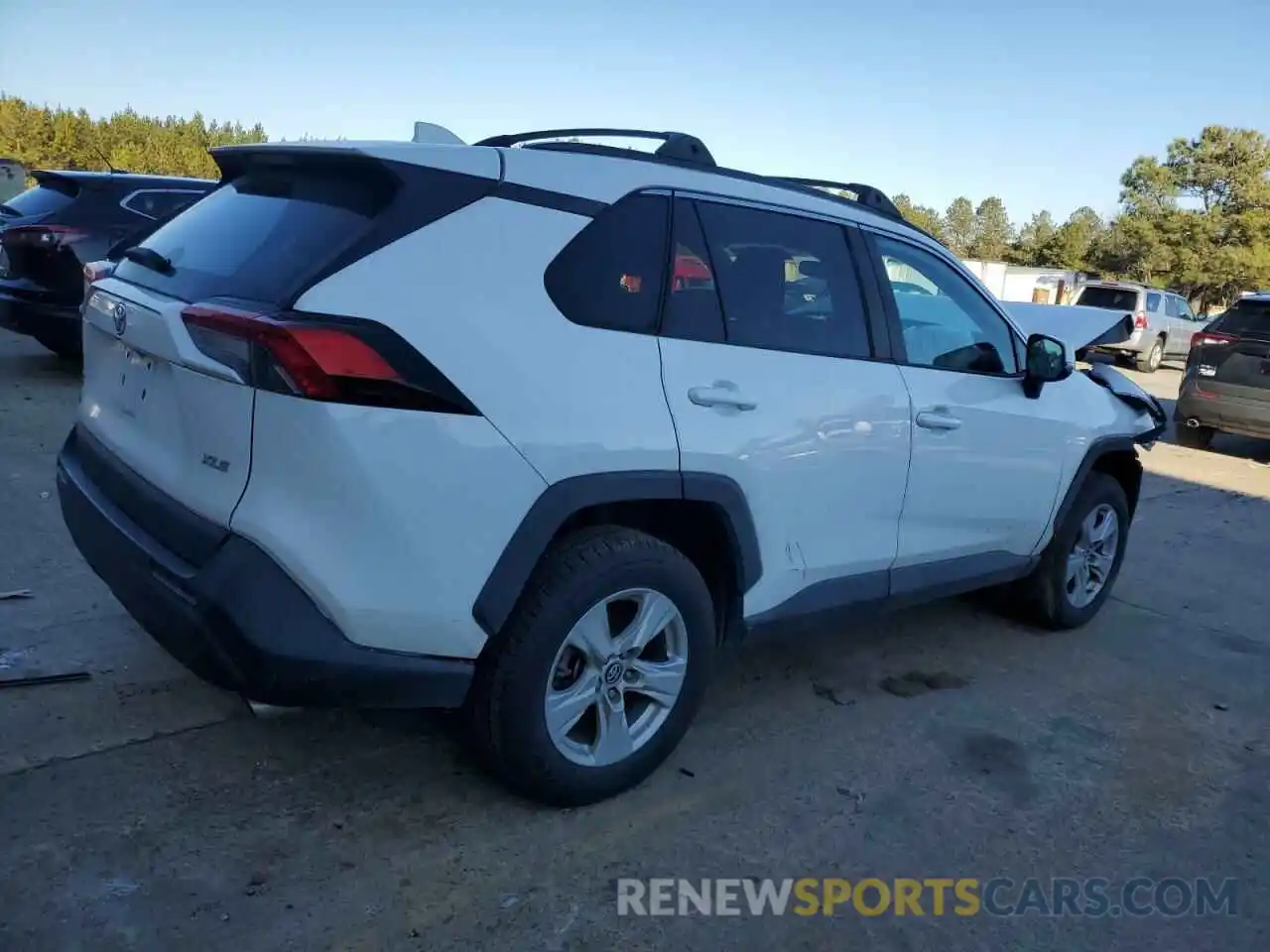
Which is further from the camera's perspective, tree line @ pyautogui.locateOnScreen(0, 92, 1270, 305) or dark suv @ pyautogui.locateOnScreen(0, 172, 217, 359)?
tree line @ pyautogui.locateOnScreen(0, 92, 1270, 305)

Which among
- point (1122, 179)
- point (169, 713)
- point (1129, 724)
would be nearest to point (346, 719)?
point (169, 713)

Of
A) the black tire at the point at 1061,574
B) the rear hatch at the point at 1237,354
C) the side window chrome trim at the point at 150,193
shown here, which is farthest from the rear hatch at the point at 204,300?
the rear hatch at the point at 1237,354

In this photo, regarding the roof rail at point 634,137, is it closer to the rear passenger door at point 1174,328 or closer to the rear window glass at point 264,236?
the rear window glass at point 264,236

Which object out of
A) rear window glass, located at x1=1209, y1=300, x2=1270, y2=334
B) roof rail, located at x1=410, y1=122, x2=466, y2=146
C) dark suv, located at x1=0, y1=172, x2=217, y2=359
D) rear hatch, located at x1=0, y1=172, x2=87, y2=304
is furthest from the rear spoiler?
rear window glass, located at x1=1209, y1=300, x2=1270, y2=334

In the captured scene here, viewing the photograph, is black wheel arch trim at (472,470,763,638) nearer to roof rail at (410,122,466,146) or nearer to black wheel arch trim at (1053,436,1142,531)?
roof rail at (410,122,466,146)

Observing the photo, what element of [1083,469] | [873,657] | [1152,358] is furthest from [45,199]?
[1152,358]

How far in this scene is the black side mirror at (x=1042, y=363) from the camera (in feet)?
13.7

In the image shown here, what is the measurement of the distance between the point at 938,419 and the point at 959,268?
0.78m

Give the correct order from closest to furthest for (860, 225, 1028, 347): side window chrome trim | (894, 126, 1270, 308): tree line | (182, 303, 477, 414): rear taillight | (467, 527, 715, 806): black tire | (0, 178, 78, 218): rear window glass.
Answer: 1. (182, 303, 477, 414): rear taillight
2. (467, 527, 715, 806): black tire
3. (860, 225, 1028, 347): side window chrome trim
4. (0, 178, 78, 218): rear window glass
5. (894, 126, 1270, 308): tree line

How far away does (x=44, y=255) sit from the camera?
8.12m

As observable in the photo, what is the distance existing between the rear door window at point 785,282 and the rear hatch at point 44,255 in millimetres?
6887

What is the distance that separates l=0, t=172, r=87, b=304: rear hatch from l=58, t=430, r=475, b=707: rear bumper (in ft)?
21.5

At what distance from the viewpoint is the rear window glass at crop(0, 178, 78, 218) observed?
836 cm

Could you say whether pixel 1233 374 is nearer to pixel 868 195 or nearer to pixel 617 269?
pixel 868 195
